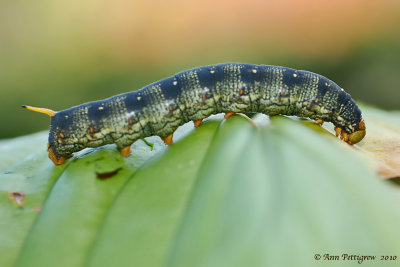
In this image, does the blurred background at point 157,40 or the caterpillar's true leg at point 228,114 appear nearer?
the caterpillar's true leg at point 228,114

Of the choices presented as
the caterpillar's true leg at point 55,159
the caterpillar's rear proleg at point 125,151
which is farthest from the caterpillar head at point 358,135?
the caterpillar's true leg at point 55,159

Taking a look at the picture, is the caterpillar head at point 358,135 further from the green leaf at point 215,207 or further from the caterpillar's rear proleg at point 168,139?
the caterpillar's rear proleg at point 168,139

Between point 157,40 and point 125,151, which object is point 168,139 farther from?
point 157,40

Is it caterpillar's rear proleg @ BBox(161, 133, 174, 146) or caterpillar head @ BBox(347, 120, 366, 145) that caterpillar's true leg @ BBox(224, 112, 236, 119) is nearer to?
caterpillar's rear proleg @ BBox(161, 133, 174, 146)

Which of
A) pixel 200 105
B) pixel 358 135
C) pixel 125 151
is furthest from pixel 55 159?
pixel 358 135

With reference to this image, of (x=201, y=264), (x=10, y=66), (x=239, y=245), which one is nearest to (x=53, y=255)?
(x=201, y=264)

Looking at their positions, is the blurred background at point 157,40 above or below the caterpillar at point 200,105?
below

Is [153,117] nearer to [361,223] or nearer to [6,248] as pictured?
[6,248]
